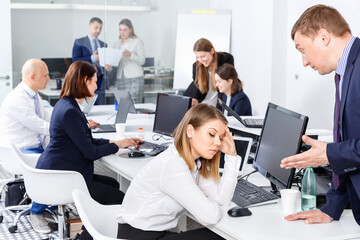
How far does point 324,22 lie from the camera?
2062mm

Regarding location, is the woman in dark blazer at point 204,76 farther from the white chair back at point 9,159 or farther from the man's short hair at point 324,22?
the man's short hair at point 324,22

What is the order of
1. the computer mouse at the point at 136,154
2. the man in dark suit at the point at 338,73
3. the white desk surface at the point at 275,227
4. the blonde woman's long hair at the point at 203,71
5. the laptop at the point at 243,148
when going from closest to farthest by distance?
the man in dark suit at the point at 338,73 → the white desk surface at the point at 275,227 → the laptop at the point at 243,148 → the computer mouse at the point at 136,154 → the blonde woman's long hair at the point at 203,71

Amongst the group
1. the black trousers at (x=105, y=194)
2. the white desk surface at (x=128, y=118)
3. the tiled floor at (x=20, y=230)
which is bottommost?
the tiled floor at (x=20, y=230)

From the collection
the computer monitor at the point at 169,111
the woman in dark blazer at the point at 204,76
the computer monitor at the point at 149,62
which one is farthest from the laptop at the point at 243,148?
the computer monitor at the point at 149,62

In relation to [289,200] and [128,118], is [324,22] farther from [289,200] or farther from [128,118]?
[128,118]

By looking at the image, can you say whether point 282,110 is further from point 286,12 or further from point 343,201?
point 286,12

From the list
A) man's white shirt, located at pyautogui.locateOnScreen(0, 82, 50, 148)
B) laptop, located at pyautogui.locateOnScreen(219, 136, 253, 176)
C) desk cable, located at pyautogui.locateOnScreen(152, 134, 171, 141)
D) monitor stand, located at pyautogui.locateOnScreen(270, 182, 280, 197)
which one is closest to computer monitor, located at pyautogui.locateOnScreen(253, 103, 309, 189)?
monitor stand, located at pyautogui.locateOnScreen(270, 182, 280, 197)

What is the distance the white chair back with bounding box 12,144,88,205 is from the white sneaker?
774 millimetres

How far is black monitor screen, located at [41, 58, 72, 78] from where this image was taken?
714 cm

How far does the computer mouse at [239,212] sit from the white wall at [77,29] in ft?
16.7

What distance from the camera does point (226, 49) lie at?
25.0 feet

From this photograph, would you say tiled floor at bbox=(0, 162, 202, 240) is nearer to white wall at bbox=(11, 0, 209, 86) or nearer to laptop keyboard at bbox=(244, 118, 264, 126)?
laptop keyboard at bbox=(244, 118, 264, 126)

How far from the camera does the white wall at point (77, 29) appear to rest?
6.95m

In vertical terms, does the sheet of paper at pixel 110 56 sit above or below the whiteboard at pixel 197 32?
below
